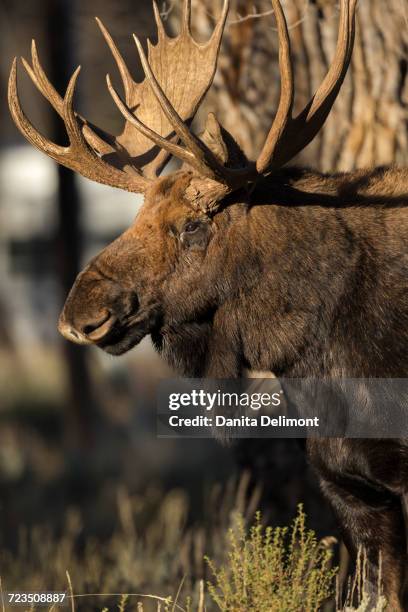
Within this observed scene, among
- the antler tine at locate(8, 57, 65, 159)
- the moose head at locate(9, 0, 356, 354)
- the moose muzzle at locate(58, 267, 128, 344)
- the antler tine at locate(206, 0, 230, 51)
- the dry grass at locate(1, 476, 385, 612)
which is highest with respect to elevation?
the antler tine at locate(206, 0, 230, 51)

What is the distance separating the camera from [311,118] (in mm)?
4465

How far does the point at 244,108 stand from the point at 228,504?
2.83m

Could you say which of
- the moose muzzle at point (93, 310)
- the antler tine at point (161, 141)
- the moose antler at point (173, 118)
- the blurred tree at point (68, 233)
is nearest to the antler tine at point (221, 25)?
the moose antler at point (173, 118)

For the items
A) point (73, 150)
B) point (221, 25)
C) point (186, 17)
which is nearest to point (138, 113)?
point (186, 17)

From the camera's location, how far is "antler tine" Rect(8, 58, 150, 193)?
483cm

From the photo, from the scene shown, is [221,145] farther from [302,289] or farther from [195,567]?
[195,567]

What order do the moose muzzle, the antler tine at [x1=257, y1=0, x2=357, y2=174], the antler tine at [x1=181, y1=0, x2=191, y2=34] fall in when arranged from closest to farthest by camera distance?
the antler tine at [x1=257, y1=0, x2=357, y2=174] → the moose muzzle → the antler tine at [x1=181, y1=0, x2=191, y2=34]

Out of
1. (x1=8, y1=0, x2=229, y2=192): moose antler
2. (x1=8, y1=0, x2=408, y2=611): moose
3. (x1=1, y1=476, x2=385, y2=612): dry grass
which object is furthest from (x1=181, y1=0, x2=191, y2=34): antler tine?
(x1=1, y1=476, x2=385, y2=612): dry grass

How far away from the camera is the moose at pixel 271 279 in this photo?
4.49 meters

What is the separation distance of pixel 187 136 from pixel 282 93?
0.43 m

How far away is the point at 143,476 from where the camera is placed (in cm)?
1239

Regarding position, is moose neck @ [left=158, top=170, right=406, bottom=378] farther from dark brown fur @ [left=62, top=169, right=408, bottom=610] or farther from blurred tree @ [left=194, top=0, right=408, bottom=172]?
blurred tree @ [left=194, top=0, right=408, bottom=172]

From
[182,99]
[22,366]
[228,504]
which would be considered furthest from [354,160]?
[22,366]

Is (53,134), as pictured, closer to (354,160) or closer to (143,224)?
(354,160)
